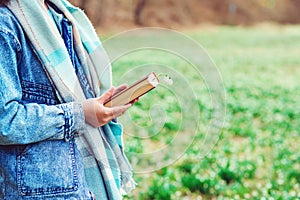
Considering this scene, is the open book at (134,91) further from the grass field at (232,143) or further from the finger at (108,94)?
the grass field at (232,143)

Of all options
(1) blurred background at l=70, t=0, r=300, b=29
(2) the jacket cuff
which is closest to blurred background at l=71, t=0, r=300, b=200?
(2) the jacket cuff

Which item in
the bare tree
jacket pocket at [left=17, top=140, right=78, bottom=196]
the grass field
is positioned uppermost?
the bare tree

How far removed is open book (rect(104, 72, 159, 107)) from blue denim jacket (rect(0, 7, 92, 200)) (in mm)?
128

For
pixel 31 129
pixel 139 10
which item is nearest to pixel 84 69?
pixel 31 129

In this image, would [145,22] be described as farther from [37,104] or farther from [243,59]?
[37,104]

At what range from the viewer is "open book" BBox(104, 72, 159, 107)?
1.98 m

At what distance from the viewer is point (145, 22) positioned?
30.2 meters

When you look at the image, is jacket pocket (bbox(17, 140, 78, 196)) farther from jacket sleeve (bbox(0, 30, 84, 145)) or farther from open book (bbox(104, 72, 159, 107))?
open book (bbox(104, 72, 159, 107))

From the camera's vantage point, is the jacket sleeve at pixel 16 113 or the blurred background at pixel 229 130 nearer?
the jacket sleeve at pixel 16 113

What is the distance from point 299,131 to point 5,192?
6.05 metres

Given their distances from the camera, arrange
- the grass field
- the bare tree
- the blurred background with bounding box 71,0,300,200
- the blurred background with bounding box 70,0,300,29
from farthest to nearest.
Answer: the bare tree, the blurred background with bounding box 70,0,300,29, the grass field, the blurred background with bounding box 71,0,300,200

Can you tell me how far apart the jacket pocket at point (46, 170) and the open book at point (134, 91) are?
0.72ft

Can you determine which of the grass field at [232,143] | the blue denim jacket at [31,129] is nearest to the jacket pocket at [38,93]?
the blue denim jacket at [31,129]

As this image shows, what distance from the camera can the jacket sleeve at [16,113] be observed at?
6.21 ft
